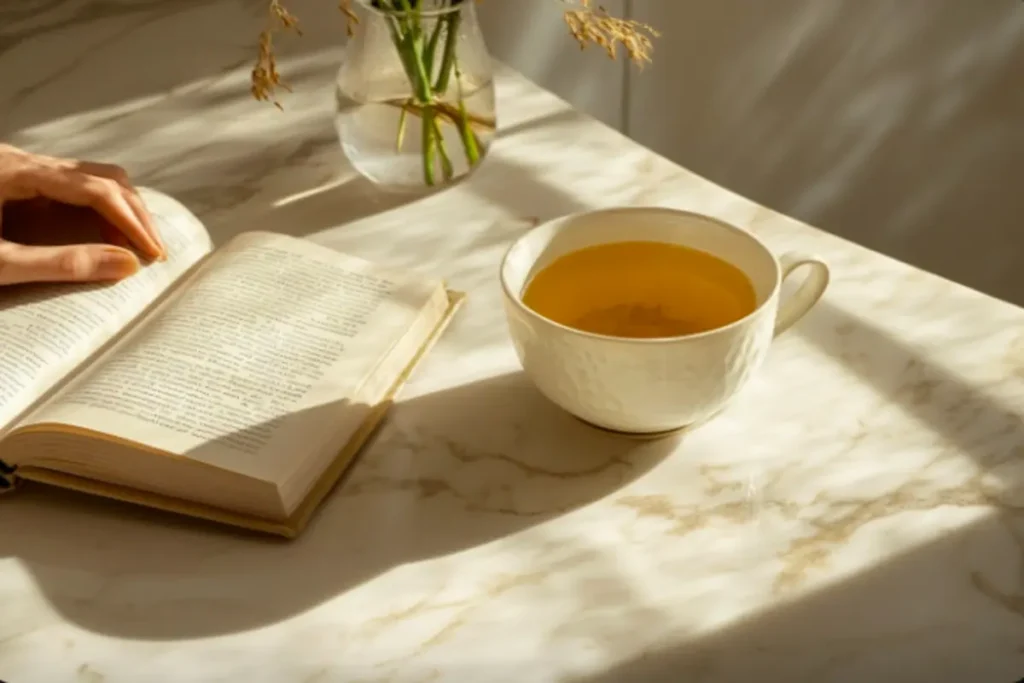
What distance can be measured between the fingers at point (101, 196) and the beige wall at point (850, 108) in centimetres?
74

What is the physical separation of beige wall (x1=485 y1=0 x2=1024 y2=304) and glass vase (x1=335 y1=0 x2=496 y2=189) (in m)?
0.59

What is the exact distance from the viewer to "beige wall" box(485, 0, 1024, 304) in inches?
55.4

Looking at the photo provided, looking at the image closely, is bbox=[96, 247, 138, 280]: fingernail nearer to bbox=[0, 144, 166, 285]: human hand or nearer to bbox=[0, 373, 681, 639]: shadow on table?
bbox=[0, 144, 166, 285]: human hand

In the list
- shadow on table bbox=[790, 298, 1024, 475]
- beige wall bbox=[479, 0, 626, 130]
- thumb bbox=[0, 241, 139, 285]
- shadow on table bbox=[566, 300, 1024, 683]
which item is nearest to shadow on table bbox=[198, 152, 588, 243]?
thumb bbox=[0, 241, 139, 285]

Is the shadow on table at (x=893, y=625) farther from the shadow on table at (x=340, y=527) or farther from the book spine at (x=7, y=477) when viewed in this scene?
the book spine at (x=7, y=477)

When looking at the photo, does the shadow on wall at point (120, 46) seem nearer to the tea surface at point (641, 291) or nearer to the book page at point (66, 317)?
the book page at point (66, 317)

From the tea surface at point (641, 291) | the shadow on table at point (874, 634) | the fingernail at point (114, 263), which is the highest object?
the tea surface at point (641, 291)

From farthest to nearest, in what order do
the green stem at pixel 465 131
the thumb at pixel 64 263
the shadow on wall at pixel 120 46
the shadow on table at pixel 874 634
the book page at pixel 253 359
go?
1. the shadow on wall at pixel 120 46
2. the green stem at pixel 465 131
3. the thumb at pixel 64 263
4. the book page at pixel 253 359
5. the shadow on table at pixel 874 634

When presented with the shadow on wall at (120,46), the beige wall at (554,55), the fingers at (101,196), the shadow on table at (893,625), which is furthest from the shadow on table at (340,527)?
the beige wall at (554,55)

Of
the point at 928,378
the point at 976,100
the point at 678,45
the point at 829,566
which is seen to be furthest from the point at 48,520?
the point at 976,100

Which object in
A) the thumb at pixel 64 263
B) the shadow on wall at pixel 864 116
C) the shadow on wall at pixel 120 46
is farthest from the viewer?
the shadow on wall at pixel 864 116

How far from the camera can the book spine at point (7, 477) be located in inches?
25.5

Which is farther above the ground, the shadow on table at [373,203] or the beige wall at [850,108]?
the shadow on table at [373,203]

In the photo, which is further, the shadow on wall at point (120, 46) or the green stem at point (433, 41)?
the shadow on wall at point (120, 46)
